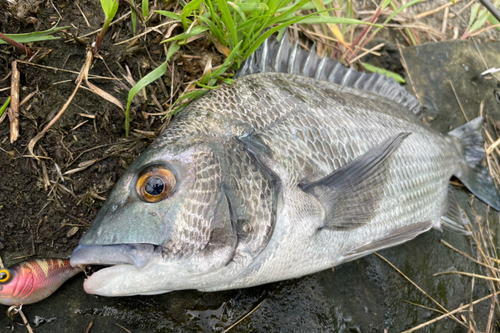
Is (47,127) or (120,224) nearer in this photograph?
(120,224)

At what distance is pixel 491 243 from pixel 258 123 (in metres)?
2.67

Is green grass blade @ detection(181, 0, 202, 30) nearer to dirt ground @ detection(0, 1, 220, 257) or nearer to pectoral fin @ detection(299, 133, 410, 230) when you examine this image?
dirt ground @ detection(0, 1, 220, 257)

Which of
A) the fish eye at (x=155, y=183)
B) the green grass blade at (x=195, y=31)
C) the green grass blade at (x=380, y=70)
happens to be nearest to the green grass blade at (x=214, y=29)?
the green grass blade at (x=195, y=31)

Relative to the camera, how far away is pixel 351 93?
2283mm

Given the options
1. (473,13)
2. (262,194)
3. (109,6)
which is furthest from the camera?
(473,13)

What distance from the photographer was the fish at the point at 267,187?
1302 millimetres

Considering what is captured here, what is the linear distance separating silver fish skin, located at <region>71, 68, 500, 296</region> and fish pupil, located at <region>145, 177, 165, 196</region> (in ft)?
0.16

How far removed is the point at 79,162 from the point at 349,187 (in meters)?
1.61

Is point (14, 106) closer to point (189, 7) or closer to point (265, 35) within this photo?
point (189, 7)

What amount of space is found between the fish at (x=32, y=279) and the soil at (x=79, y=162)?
0.10 m

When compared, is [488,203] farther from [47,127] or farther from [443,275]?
[47,127]

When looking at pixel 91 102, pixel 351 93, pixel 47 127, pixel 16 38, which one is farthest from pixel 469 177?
pixel 16 38

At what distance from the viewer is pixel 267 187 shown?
1.50 m

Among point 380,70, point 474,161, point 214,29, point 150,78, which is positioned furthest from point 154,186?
point 474,161
